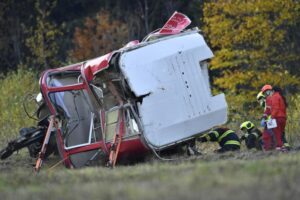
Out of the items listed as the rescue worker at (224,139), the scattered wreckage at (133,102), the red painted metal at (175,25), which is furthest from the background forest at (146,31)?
the scattered wreckage at (133,102)

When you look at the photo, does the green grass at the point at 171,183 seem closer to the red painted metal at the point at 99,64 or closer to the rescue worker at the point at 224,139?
the red painted metal at the point at 99,64

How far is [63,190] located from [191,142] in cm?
668

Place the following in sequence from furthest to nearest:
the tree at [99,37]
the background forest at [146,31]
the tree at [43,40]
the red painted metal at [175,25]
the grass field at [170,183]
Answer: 1. the tree at [99,37]
2. the tree at [43,40]
3. the background forest at [146,31]
4. the red painted metal at [175,25]
5. the grass field at [170,183]

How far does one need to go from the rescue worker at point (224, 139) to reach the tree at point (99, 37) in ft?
87.0

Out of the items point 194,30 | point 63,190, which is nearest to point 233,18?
point 194,30

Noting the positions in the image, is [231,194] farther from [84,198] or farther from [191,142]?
[191,142]

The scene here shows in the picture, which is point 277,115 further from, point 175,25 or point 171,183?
point 171,183

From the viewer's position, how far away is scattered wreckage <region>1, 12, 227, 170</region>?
1296cm

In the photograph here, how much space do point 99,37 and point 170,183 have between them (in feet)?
117

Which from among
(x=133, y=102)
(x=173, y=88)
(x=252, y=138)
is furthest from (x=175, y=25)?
(x=252, y=138)

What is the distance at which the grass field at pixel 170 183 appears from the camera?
710 cm

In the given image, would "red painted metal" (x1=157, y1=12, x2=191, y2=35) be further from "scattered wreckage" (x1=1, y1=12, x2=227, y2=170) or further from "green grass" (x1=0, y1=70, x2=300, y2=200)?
"green grass" (x1=0, y1=70, x2=300, y2=200)

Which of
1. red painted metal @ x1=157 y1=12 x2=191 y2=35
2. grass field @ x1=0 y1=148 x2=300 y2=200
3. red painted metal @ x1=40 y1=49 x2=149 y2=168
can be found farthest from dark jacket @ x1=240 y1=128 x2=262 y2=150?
grass field @ x1=0 y1=148 x2=300 y2=200

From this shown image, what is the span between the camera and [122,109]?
13219 mm
